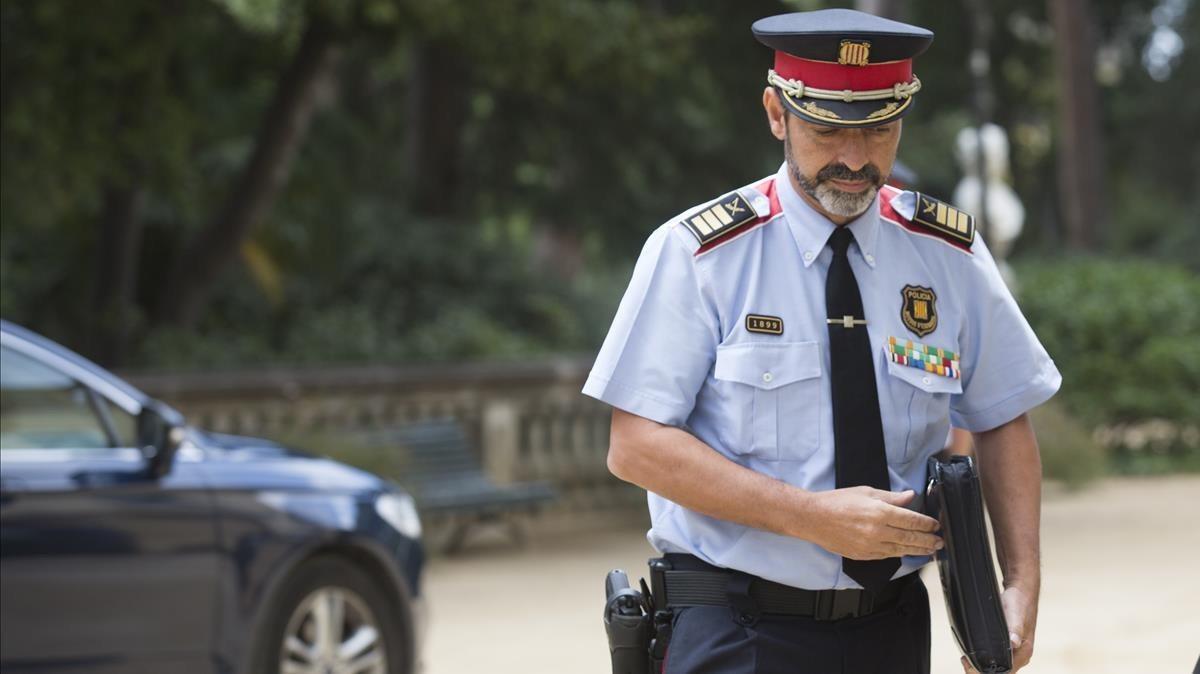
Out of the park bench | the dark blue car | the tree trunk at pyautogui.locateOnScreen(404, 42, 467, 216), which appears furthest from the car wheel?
the tree trunk at pyautogui.locateOnScreen(404, 42, 467, 216)

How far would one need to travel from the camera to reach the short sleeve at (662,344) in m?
3.26

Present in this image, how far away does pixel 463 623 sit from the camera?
10672 millimetres

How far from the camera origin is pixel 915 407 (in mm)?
3344

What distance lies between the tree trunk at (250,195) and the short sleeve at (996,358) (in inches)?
494

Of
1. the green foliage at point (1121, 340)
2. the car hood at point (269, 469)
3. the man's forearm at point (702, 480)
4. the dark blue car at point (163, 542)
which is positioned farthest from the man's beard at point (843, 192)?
the green foliage at point (1121, 340)

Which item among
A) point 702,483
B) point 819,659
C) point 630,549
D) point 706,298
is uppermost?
point 706,298

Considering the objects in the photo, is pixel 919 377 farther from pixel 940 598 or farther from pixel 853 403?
pixel 940 598

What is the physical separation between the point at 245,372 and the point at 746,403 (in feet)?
33.0

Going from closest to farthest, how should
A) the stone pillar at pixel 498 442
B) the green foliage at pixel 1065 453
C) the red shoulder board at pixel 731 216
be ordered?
the red shoulder board at pixel 731 216 < the stone pillar at pixel 498 442 < the green foliage at pixel 1065 453

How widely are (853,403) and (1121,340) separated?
17.9 metres

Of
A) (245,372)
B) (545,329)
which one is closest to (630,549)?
(245,372)

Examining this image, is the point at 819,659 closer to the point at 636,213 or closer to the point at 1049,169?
the point at 636,213

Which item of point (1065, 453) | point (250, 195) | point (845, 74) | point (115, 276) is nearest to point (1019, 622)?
point (845, 74)

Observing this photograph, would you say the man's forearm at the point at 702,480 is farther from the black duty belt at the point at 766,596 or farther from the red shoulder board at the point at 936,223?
the red shoulder board at the point at 936,223
